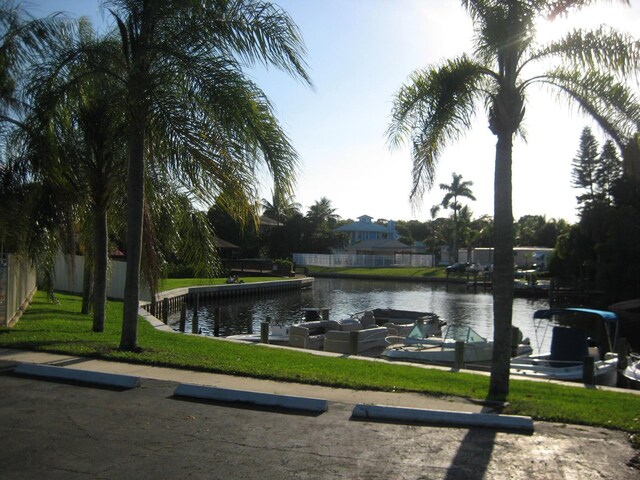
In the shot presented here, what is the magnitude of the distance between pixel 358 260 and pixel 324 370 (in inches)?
3466

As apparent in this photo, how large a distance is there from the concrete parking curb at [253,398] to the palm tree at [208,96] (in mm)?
3938

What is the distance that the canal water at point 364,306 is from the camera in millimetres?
35125

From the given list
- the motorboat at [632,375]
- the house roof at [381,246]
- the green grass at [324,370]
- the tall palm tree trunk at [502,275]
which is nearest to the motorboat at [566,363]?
the motorboat at [632,375]

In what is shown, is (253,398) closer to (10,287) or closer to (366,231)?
(10,287)

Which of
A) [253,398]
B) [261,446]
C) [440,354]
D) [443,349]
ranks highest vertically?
[253,398]

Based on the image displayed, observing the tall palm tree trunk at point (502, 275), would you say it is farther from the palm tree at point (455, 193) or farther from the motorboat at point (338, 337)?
the palm tree at point (455, 193)

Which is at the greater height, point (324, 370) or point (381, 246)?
point (381, 246)

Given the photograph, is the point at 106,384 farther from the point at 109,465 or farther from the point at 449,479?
the point at 449,479

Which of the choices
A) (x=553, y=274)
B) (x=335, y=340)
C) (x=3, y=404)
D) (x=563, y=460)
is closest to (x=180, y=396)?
(x=3, y=404)

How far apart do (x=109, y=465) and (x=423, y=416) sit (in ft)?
12.5

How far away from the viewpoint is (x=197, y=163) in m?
12.2

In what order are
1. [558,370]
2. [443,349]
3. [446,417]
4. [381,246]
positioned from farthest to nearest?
[381,246] → [443,349] → [558,370] → [446,417]

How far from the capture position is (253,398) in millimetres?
8898

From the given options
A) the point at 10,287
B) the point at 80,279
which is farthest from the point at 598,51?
the point at 80,279
